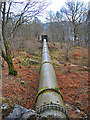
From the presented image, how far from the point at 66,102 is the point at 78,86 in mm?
1876

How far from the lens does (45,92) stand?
12.7 feet

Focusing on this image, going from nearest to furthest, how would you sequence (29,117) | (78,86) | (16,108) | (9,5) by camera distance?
(29,117), (16,108), (9,5), (78,86)

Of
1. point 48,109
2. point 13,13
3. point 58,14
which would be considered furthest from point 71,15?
point 48,109

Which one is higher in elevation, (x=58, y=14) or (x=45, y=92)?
(x=58, y=14)

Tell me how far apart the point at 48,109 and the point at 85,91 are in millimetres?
3978

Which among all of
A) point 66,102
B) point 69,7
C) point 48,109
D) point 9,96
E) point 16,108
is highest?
point 69,7

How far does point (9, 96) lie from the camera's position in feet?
15.4

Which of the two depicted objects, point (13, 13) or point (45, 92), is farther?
point (13, 13)

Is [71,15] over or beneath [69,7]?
beneath

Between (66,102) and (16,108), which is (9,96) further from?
(66,102)

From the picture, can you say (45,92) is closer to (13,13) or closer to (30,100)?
(30,100)

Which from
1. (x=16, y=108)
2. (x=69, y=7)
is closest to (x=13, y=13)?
(x=16, y=108)

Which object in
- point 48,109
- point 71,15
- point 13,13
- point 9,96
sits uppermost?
point 71,15

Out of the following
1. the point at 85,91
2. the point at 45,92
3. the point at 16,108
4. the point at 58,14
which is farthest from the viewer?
the point at 58,14
